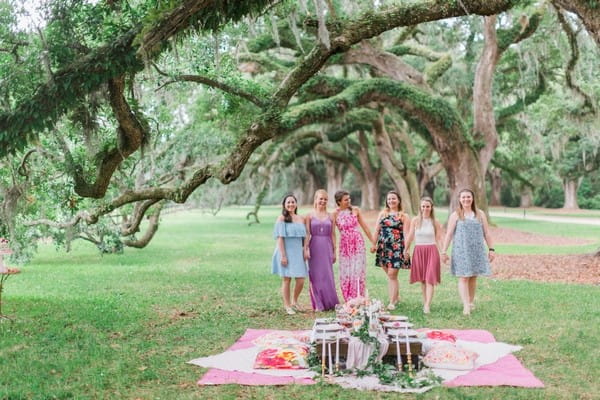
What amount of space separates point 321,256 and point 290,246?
1.42 feet

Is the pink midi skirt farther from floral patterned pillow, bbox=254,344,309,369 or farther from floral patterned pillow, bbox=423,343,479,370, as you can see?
floral patterned pillow, bbox=254,344,309,369

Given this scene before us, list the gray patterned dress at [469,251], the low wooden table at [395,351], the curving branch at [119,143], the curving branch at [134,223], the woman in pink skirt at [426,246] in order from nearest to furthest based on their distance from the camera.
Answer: the low wooden table at [395,351] < the curving branch at [119,143] < the gray patterned dress at [469,251] < the woman in pink skirt at [426,246] < the curving branch at [134,223]

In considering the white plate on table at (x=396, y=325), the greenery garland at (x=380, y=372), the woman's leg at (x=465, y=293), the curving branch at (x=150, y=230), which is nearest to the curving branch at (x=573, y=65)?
the woman's leg at (x=465, y=293)

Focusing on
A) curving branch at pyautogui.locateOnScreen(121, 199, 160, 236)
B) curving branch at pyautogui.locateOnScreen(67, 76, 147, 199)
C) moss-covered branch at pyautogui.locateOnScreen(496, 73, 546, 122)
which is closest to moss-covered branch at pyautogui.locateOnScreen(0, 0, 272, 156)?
curving branch at pyautogui.locateOnScreen(67, 76, 147, 199)

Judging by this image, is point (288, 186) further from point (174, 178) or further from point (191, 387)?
point (191, 387)

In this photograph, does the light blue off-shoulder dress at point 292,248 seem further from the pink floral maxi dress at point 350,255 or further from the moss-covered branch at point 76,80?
the moss-covered branch at point 76,80

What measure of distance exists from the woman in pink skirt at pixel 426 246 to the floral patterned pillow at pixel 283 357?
2660mm

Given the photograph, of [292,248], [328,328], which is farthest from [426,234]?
[328,328]

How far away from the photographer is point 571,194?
4450 cm

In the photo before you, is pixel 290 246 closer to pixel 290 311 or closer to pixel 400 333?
pixel 290 311

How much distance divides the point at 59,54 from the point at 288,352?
149 inches

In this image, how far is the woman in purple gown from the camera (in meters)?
8.38

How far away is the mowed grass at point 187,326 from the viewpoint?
505cm

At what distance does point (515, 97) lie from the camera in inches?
1047
